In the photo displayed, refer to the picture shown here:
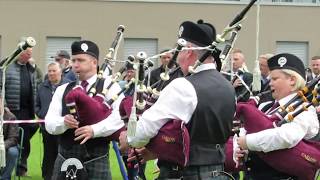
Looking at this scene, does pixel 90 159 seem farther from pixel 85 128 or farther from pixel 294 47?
pixel 294 47

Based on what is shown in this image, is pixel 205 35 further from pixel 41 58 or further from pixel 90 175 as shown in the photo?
pixel 41 58

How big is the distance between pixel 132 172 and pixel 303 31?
16398 millimetres

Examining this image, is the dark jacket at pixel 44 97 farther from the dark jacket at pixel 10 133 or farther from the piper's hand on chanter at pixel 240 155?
the piper's hand on chanter at pixel 240 155

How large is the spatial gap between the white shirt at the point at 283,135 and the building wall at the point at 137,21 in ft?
56.2

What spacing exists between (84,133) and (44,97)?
11.5 feet

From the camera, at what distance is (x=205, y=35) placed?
4.14m

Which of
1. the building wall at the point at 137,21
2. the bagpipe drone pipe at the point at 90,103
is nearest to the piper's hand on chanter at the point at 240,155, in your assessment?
the bagpipe drone pipe at the point at 90,103

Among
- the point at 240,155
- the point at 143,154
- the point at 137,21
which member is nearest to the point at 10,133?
the point at 143,154

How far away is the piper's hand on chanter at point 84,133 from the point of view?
5.09 metres

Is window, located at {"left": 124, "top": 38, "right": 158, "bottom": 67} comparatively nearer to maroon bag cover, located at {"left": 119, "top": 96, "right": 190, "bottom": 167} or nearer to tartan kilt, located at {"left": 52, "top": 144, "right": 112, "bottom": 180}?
tartan kilt, located at {"left": 52, "top": 144, "right": 112, "bottom": 180}

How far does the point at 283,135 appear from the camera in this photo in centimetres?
425

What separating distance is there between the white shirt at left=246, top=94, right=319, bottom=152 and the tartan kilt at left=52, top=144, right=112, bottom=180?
1.47m

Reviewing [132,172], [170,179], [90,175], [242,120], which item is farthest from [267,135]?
[132,172]

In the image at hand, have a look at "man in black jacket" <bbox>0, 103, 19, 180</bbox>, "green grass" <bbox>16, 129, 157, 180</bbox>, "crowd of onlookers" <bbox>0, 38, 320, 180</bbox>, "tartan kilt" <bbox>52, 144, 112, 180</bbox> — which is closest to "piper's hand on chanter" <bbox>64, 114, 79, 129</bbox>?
"tartan kilt" <bbox>52, 144, 112, 180</bbox>
